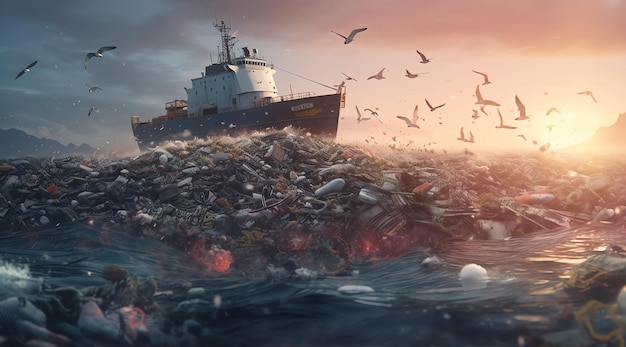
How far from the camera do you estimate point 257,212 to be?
1083 centimetres

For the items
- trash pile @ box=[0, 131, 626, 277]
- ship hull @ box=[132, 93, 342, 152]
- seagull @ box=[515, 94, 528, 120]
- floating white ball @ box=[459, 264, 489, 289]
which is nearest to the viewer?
floating white ball @ box=[459, 264, 489, 289]

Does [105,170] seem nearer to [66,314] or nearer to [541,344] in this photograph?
[66,314]

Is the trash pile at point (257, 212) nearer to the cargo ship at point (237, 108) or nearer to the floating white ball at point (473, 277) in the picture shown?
the floating white ball at point (473, 277)

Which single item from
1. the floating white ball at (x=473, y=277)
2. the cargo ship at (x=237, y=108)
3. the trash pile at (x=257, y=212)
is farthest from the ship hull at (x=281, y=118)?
the floating white ball at (x=473, y=277)

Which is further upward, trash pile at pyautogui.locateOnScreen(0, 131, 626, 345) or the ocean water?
trash pile at pyautogui.locateOnScreen(0, 131, 626, 345)

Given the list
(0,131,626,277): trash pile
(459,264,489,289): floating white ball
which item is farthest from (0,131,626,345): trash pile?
(459,264,489,289): floating white ball

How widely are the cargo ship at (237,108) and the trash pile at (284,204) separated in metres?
10.6

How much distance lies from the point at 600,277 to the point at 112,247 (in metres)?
9.12

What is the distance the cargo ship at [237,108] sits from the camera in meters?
26.6

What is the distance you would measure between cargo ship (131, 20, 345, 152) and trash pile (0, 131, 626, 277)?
10640 millimetres

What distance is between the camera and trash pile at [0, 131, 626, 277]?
9695mm

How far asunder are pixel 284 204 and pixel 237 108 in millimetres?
19555

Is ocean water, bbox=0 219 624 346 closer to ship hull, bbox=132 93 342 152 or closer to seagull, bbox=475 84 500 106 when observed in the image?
seagull, bbox=475 84 500 106

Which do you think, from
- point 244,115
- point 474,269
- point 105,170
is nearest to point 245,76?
point 244,115
